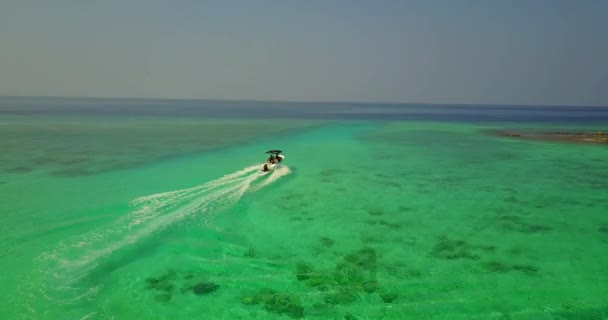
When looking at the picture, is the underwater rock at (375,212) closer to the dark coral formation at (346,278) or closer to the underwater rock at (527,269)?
the dark coral formation at (346,278)

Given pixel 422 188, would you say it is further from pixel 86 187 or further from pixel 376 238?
pixel 86 187

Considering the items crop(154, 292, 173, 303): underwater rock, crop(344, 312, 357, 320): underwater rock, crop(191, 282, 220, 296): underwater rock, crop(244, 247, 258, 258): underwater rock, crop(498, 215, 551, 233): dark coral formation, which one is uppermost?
crop(498, 215, 551, 233): dark coral formation

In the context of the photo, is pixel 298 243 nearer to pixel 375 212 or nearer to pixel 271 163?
pixel 375 212

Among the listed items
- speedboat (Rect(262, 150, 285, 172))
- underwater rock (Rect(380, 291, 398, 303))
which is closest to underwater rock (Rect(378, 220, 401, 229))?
underwater rock (Rect(380, 291, 398, 303))

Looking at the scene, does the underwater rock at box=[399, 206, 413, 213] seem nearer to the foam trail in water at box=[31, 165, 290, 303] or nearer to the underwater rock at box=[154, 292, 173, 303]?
the foam trail in water at box=[31, 165, 290, 303]

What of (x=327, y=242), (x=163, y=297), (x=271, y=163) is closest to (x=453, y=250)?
(x=327, y=242)

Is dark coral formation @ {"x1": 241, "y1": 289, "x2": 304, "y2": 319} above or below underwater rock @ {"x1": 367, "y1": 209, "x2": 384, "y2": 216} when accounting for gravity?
below

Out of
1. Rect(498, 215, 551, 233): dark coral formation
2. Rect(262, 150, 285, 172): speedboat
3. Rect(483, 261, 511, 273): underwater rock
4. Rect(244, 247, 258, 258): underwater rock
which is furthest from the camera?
Rect(262, 150, 285, 172): speedboat
